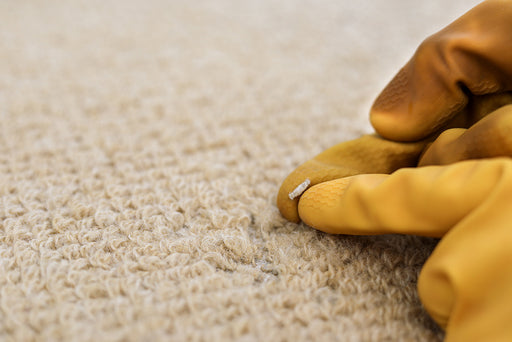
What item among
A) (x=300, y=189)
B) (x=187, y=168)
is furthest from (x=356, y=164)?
(x=187, y=168)

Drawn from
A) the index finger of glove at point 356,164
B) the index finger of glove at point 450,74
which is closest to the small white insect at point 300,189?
the index finger of glove at point 356,164

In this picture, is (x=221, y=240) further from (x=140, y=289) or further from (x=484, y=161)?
(x=484, y=161)

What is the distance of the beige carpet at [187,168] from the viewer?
42cm

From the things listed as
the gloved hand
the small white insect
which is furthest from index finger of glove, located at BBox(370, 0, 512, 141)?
the small white insect

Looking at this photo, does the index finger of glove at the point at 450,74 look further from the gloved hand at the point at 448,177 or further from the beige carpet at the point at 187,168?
the beige carpet at the point at 187,168

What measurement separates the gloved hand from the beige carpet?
6cm

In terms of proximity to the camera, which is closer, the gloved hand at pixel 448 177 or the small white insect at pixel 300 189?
the gloved hand at pixel 448 177

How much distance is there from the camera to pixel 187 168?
2.02ft

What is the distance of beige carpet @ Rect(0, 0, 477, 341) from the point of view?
0.42m

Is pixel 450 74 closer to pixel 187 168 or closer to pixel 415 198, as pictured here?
pixel 415 198

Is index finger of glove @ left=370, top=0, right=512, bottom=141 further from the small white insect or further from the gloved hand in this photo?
the small white insect

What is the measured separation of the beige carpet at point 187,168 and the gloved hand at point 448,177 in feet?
0.21

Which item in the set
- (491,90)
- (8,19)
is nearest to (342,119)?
(491,90)

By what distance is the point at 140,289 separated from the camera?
1.44 feet
